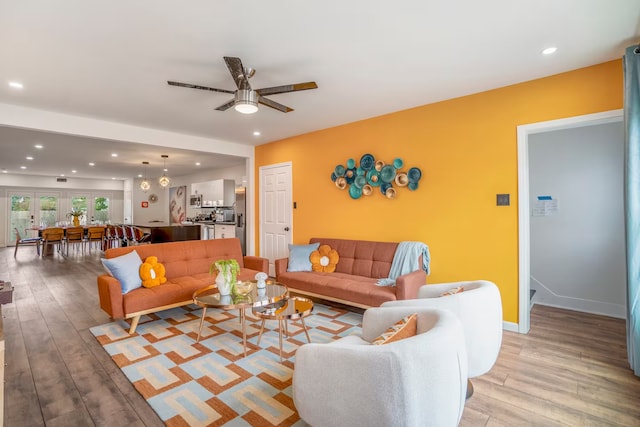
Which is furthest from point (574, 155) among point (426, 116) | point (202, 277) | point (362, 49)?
point (202, 277)

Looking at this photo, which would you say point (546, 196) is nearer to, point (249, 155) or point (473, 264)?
point (473, 264)

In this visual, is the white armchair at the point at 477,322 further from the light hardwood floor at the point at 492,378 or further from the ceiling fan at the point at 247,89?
the ceiling fan at the point at 247,89

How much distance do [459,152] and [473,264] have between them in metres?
1.35

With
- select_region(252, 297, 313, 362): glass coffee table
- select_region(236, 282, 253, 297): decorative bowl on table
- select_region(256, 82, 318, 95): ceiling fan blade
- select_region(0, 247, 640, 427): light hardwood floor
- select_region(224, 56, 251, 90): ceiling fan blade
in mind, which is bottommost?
select_region(0, 247, 640, 427): light hardwood floor

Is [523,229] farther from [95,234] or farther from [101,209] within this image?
[101,209]

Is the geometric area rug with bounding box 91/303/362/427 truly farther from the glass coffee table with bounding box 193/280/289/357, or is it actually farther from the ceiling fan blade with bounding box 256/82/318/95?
the ceiling fan blade with bounding box 256/82/318/95

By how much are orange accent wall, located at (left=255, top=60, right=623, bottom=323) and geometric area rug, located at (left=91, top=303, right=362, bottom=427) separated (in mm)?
1425

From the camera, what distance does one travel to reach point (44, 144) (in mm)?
6074

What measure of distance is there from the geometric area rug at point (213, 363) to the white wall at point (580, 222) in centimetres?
288

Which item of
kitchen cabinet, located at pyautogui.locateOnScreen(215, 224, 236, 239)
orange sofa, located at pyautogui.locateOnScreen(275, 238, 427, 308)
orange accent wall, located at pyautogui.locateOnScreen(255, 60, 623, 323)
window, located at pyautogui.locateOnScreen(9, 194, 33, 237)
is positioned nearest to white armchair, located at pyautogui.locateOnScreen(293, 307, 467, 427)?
orange sofa, located at pyautogui.locateOnScreen(275, 238, 427, 308)

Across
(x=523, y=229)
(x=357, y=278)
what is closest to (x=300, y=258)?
(x=357, y=278)

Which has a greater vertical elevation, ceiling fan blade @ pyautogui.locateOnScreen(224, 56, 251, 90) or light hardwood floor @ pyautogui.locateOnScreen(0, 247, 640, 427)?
ceiling fan blade @ pyautogui.locateOnScreen(224, 56, 251, 90)

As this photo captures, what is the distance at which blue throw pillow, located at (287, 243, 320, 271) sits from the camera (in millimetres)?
4398

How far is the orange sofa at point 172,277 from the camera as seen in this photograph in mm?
3162
